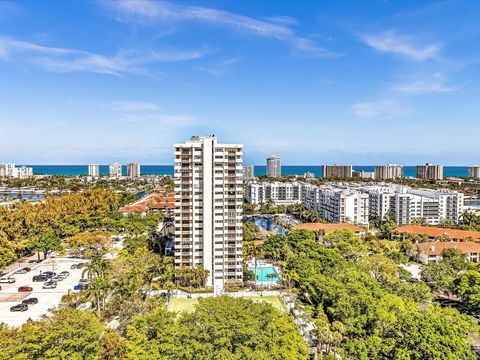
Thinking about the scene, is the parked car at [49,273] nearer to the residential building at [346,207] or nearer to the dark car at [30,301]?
the dark car at [30,301]

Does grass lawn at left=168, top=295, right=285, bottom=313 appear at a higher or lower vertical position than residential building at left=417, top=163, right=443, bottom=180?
lower

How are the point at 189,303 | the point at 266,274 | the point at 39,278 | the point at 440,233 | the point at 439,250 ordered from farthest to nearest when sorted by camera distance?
the point at 440,233, the point at 439,250, the point at 266,274, the point at 39,278, the point at 189,303

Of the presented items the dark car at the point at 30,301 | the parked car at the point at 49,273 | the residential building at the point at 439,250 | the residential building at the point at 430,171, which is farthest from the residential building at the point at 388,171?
the dark car at the point at 30,301

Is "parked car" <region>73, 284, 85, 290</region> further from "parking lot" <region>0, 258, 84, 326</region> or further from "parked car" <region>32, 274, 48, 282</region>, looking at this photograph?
"parked car" <region>32, 274, 48, 282</region>

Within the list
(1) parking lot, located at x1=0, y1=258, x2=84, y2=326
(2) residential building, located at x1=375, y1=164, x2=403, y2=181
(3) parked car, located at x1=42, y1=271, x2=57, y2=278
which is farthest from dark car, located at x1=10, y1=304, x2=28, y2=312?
(2) residential building, located at x1=375, y1=164, x2=403, y2=181

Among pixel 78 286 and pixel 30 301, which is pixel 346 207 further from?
pixel 30 301

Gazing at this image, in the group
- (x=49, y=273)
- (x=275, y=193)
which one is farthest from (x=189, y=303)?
(x=275, y=193)
